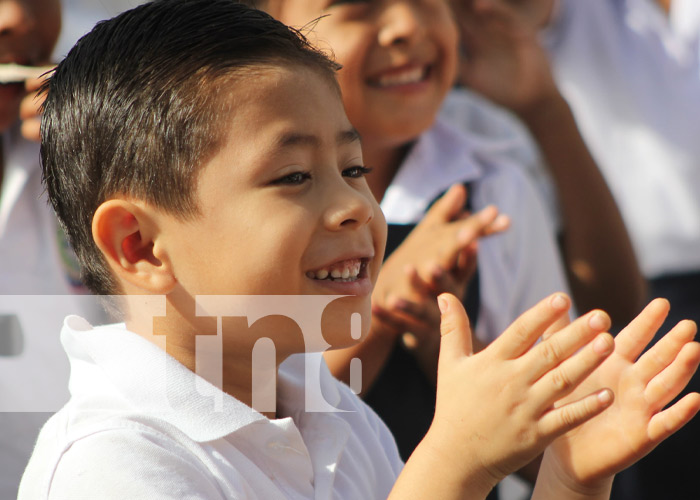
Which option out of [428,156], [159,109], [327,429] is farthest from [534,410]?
[428,156]

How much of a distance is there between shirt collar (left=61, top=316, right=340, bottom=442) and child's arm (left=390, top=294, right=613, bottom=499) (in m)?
0.16

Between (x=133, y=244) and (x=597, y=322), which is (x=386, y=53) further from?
(x=597, y=322)

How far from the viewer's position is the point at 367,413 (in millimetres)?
919

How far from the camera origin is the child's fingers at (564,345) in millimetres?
624

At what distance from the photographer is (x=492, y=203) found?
1.42m

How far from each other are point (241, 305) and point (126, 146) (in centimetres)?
17

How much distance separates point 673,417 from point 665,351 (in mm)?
59

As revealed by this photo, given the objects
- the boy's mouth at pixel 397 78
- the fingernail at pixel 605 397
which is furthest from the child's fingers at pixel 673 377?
the boy's mouth at pixel 397 78

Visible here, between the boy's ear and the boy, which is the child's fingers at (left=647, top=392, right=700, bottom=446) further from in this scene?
the boy's ear

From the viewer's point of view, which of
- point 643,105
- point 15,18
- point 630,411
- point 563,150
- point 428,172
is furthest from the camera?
point 643,105

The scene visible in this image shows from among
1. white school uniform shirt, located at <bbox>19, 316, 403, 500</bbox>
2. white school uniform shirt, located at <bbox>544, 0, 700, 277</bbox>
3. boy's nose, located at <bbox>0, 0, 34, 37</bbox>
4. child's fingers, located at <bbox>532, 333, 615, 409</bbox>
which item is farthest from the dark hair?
white school uniform shirt, located at <bbox>544, 0, 700, 277</bbox>

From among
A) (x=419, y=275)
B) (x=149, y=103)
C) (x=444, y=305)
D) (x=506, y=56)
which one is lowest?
(x=419, y=275)

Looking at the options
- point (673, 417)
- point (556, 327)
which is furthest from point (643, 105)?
point (673, 417)

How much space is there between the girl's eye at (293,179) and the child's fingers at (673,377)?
34 cm
